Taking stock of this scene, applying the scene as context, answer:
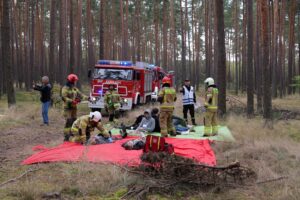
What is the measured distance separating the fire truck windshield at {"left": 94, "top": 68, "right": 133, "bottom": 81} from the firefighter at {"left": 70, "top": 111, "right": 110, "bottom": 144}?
802cm

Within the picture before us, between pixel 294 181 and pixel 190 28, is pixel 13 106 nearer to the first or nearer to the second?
pixel 294 181

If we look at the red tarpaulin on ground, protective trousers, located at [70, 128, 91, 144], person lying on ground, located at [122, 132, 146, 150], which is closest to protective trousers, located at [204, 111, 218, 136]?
the red tarpaulin on ground

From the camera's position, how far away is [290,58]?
33875 millimetres

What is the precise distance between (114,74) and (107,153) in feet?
32.8

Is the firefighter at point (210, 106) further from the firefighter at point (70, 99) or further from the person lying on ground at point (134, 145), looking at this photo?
the firefighter at point (70, 99)

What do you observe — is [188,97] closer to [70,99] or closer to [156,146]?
[70,99]

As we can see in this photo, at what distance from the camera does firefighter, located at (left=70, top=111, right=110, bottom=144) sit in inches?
398

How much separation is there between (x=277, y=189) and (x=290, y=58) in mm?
29315

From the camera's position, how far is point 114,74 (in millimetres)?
18719

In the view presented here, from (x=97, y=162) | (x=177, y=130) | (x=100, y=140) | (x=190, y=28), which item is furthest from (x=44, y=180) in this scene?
(x=190, y=28)

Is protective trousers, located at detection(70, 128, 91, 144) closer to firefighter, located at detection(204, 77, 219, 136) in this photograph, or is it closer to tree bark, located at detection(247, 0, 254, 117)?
firefighter, located at detection(204, 77, 219, 136)

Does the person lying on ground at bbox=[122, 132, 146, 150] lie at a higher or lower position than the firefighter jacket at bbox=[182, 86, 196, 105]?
lower

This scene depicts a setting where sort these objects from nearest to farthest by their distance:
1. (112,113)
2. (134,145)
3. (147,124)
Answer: (134,145) < (147,124) < (112,113)

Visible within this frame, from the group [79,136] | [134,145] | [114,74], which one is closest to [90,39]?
[114,74]
